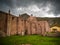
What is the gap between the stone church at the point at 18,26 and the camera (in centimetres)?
2185

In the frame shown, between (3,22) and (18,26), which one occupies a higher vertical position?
(3,22)

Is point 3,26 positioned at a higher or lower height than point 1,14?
lower

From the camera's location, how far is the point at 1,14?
841 inches

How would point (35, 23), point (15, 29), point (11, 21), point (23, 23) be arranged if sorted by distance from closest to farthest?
point (11, 21) → point (15, 29) → point (23, 23) → point (35, 23)

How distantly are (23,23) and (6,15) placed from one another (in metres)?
7.33

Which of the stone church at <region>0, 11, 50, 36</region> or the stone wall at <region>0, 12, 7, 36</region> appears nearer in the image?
the stone wall at <region>0, 12, 7, 36</region>

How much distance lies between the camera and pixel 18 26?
89.5ft

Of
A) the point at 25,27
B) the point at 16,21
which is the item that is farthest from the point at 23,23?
the point at 16,21

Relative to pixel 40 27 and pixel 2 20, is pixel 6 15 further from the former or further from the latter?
pixel 40 27

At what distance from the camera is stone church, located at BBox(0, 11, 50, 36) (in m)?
21.8

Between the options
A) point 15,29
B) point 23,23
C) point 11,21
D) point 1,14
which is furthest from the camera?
point 23,23

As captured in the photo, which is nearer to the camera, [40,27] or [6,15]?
[6,15]

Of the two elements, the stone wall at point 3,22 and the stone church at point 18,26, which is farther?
the stone church at point 18,26

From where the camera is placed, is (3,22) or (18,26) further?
(18,26)
